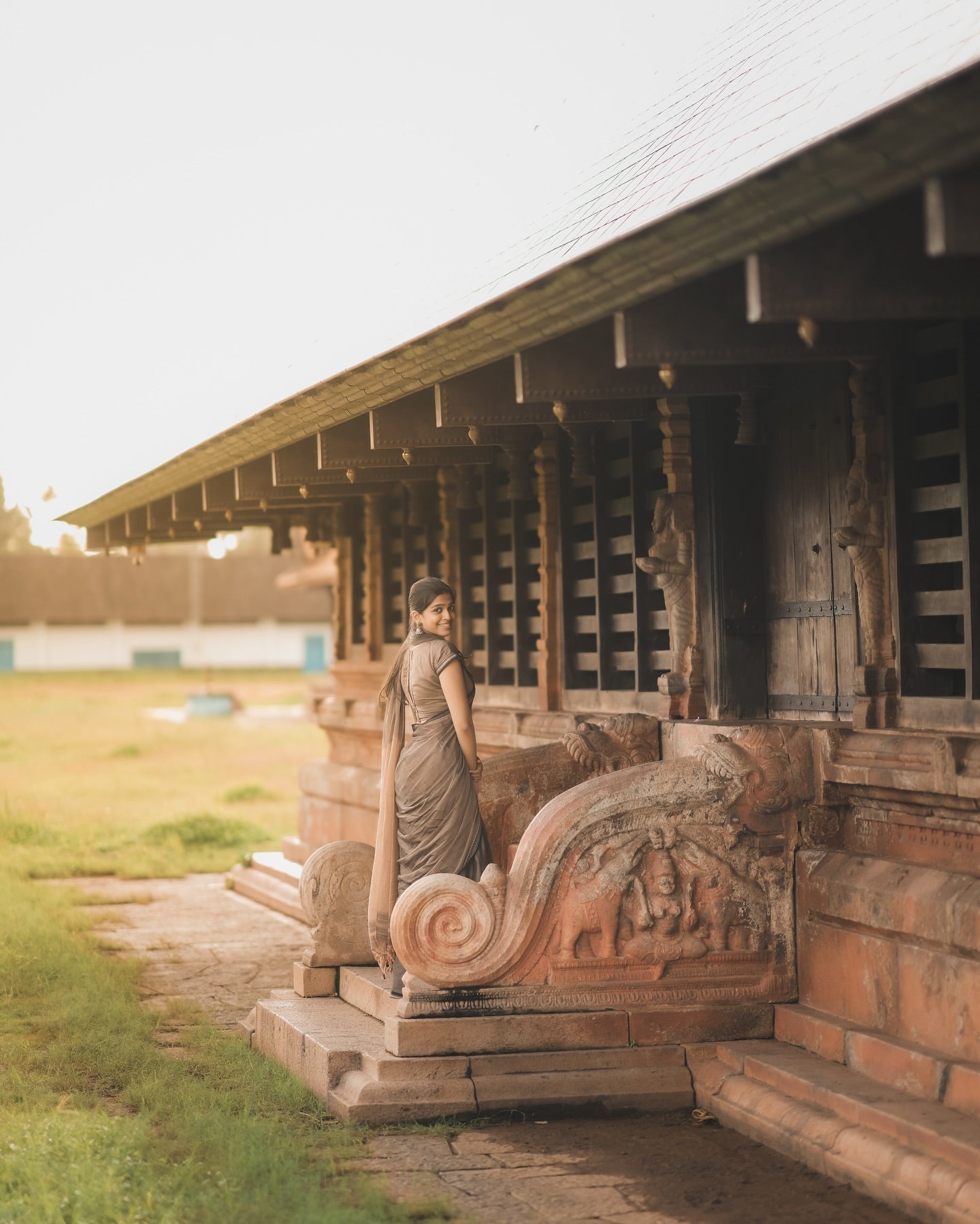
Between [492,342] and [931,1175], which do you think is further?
[492,342]

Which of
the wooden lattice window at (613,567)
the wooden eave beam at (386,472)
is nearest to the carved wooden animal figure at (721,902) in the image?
the wooden lattice window at (613,567)

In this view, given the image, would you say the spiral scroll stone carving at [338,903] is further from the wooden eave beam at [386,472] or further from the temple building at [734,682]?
the wooden eave beam at [386,472]

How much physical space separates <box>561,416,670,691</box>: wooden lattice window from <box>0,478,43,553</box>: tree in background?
7989 centimetres

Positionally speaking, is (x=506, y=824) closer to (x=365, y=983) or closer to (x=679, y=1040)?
(x=365, y=983)

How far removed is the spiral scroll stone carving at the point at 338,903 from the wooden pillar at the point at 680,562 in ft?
5.81

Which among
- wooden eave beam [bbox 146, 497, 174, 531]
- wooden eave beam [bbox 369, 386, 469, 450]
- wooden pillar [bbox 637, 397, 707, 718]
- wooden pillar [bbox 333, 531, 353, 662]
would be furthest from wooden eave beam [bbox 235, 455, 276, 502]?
wooden pillar [bbox 637, 397, 707, 718]

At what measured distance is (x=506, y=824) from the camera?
316 inches

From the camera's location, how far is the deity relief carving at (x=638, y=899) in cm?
663

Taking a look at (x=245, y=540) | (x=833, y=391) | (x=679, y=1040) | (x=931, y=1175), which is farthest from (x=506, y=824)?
(x=245, y=540)

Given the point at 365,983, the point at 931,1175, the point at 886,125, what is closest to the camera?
the point at 886,125

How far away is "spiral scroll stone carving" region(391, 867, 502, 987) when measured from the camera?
6.57 meters

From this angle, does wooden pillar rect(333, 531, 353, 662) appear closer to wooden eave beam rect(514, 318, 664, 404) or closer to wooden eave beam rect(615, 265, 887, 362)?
wooden eave beam rect(514, 318, 664, 404)

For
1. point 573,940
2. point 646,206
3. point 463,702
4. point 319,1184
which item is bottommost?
point 319,1184

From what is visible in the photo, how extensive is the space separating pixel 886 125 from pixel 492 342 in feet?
8.32
